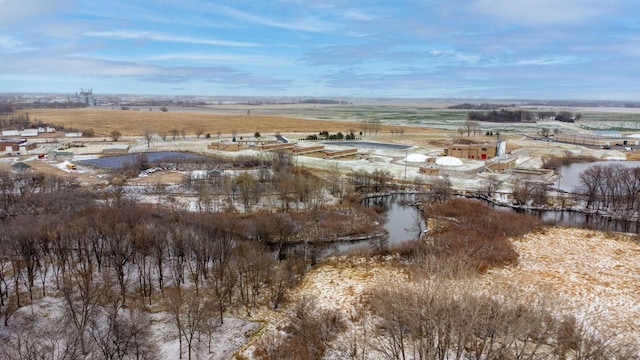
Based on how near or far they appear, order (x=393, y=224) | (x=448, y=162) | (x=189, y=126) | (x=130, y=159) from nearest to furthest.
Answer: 1. (x=393, y=224)
2. (x=448, y=162)
3. (x=130, y=159)
4. (x=189, y=126)

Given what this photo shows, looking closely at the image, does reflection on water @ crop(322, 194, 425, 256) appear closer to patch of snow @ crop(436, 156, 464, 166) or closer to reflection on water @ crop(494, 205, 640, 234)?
reflection on water @ crop(494, 205, 640, 234)

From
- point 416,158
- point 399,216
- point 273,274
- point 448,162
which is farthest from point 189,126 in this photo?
point 273,274

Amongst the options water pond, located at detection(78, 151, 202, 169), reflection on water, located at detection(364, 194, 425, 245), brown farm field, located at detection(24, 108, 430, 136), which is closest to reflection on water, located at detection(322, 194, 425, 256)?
reflection on water, located at detection(364, 194, 425, 245)

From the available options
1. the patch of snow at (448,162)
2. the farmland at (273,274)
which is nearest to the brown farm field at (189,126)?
the patch of snow at (448,162)

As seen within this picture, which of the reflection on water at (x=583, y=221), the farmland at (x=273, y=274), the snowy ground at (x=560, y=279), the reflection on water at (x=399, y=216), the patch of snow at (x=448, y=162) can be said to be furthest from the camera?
the patch of snow at (x=448, y=162)

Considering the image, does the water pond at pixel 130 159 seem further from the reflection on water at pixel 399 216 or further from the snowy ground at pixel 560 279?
the snowy ground at pixel 560 279

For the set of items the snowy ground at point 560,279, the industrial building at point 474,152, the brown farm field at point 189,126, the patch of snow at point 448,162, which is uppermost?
the brown farm field at point 189,126

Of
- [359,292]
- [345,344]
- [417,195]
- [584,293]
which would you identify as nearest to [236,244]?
[359,292]

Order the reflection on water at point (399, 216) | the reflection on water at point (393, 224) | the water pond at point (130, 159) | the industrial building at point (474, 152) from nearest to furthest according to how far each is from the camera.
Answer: the reflection on water at point (393, 224)
the reflection on water at point (399, 216)
the water pond at point (130, 159)
the industrial building at point (474, 152)

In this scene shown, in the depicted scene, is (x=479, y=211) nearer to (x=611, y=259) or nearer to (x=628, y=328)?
(x=611, y=259)

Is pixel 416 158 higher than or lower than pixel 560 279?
higher

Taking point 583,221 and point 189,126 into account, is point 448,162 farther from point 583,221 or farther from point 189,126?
point 189,126
